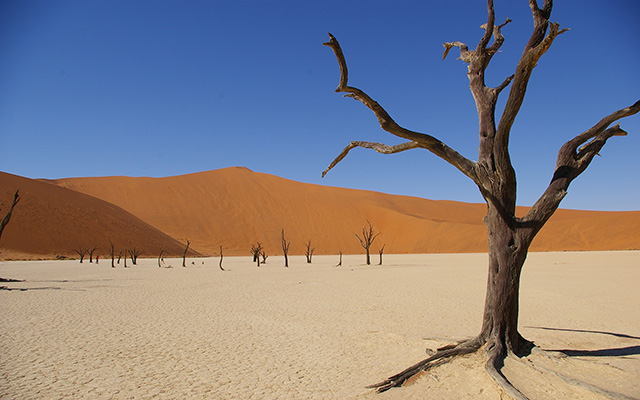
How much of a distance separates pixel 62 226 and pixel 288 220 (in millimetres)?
34718

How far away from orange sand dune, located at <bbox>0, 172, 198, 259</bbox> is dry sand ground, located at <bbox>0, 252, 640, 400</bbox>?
3009 centimetres

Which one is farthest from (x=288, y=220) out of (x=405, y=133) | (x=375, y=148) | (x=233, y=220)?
(x=405, y=133)

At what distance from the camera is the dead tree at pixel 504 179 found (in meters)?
4.68

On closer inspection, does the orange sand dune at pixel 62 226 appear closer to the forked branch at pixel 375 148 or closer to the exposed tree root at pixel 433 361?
the forked branch at pixel 375 148

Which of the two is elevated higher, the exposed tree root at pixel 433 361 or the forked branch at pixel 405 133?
the forked branch at pixel 405 133

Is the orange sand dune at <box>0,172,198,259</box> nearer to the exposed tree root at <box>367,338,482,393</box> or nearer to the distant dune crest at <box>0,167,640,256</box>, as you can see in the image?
the distant dune crest at <box>0,167,640,256</box>

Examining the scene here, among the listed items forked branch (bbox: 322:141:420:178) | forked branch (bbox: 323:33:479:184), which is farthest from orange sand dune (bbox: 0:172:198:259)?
forked branch (bbox: 323:33:479:184)

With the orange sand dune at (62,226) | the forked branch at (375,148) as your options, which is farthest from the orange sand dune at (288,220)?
the forked branch at (375,148)

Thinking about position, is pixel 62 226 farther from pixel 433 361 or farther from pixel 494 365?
pixel 494 365

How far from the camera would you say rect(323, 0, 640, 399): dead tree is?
15.3 feet

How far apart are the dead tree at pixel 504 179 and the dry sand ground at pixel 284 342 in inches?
9.8

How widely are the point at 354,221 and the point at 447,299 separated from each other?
198 feet

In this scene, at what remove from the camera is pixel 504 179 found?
4.76 m

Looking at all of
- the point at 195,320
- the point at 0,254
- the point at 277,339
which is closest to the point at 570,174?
the point at 277,339
